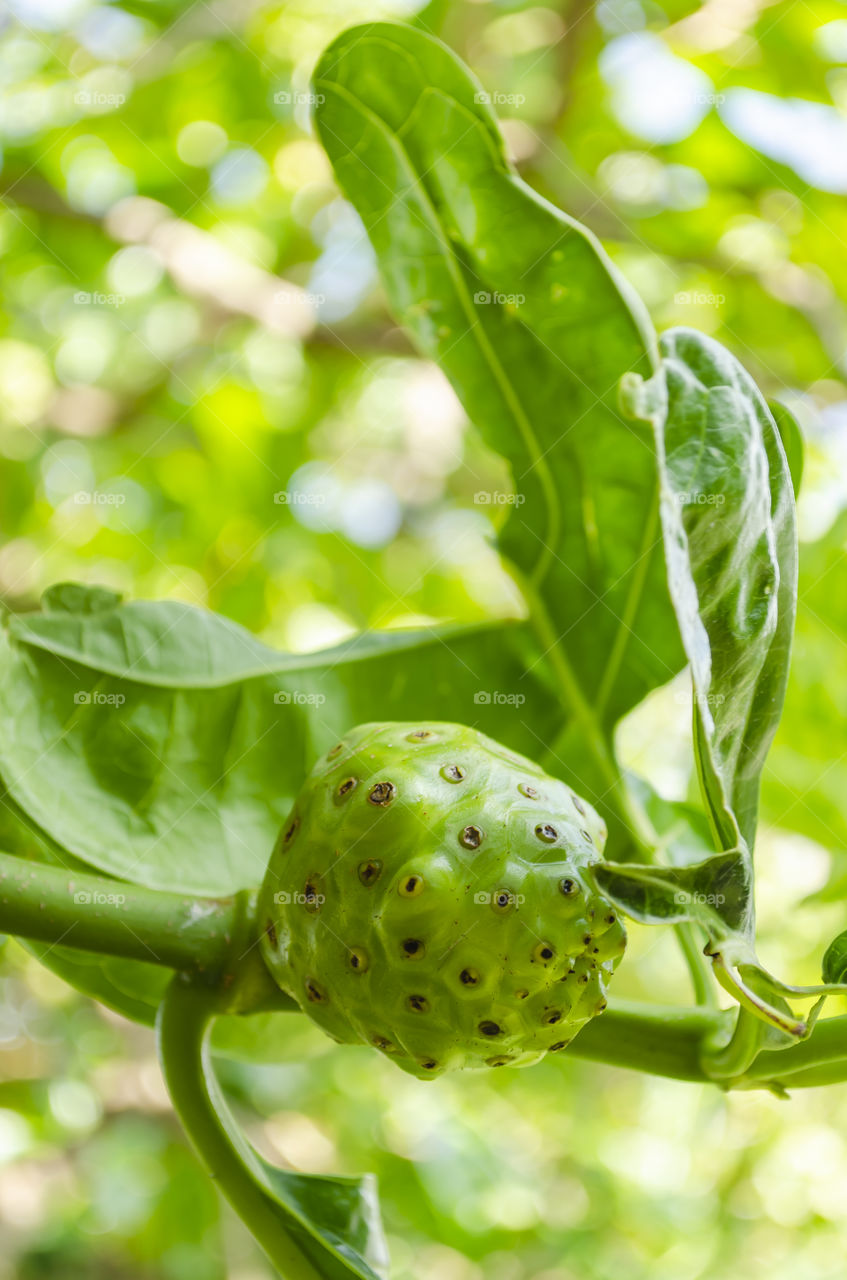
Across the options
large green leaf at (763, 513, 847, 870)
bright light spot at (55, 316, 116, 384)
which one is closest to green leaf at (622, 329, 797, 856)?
large green leaf at (763, 513, 847, 870)

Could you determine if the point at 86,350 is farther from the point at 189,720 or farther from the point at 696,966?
the point at 696,966

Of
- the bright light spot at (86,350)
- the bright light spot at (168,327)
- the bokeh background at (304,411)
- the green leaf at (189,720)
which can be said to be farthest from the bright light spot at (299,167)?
the green leaf at (189,720)

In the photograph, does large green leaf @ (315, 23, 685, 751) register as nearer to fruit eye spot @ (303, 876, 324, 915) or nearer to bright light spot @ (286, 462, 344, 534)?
fruit eye spot @ (303, 876, 324, 915)

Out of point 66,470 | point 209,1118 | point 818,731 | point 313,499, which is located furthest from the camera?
point 66,470

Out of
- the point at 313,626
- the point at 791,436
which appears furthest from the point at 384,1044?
the point at 313,626

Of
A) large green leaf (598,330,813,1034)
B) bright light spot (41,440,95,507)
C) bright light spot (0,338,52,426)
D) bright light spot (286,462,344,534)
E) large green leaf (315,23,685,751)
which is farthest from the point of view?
bright light spot (0,338,52,426)

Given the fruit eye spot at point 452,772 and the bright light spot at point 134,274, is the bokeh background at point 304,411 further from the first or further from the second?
the fruit eye spot at point 452,772

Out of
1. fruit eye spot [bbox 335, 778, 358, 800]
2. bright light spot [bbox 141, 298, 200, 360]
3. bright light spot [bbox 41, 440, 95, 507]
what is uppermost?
fruit eye spot [bbox 335, 778, 358, 800]
